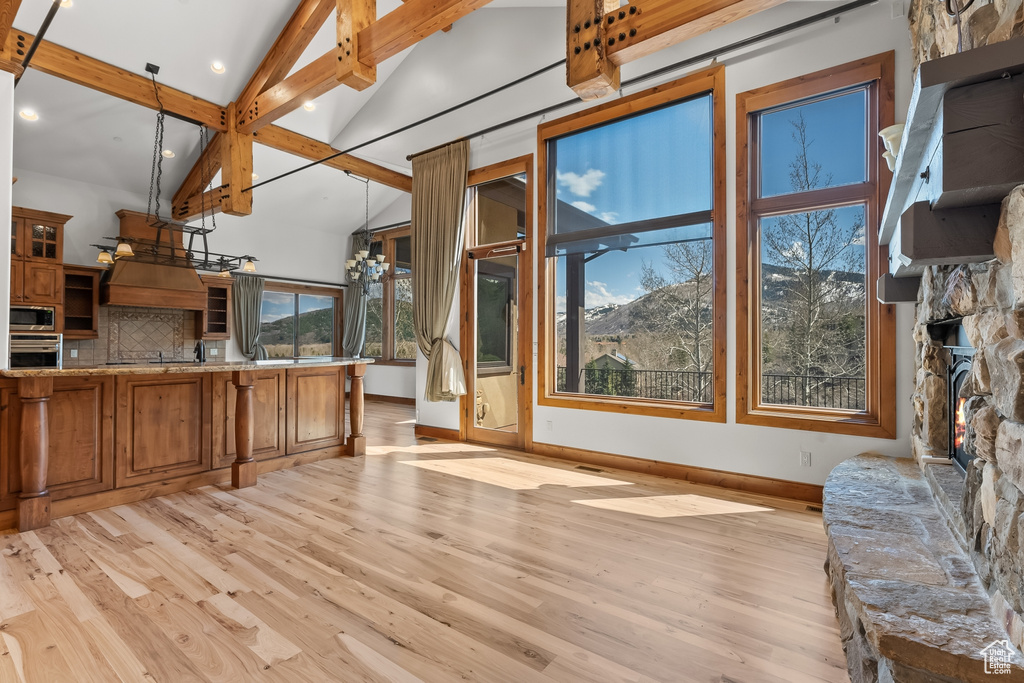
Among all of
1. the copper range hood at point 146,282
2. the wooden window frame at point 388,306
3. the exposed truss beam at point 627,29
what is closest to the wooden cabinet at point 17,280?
the copper range hood at point 146,282

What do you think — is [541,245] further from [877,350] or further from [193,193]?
[193,193]

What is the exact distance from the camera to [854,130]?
146 inches

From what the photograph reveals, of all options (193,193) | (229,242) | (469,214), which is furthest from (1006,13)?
(229,242)

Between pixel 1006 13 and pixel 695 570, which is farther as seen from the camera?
pixel 695 570

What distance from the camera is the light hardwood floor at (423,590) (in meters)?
1.84

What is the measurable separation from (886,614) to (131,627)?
281 centimetres

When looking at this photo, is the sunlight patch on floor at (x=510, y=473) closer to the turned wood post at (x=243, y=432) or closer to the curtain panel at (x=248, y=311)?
the turned wood post at (x=243, y=432)

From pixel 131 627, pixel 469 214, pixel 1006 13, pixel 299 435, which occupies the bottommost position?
pixel 131 627

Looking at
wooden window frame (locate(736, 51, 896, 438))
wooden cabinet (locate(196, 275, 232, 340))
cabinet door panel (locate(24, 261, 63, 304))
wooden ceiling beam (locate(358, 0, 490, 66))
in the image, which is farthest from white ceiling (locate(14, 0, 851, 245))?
wooden ceiling beam (locate(358, 0, 490, 66))

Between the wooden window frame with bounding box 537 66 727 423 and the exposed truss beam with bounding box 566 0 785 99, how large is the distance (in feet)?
5.46

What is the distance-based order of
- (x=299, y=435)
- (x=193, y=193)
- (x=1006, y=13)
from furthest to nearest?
(x=193, y=193) → (x=299, y=435) → (x=1006, y=13)

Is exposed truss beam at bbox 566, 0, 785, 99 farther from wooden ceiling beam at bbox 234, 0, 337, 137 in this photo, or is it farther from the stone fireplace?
wooden ceiling beam at bbox 234, 0, 337, 137

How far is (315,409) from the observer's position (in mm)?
5055

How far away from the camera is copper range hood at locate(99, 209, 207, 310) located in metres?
6.86
